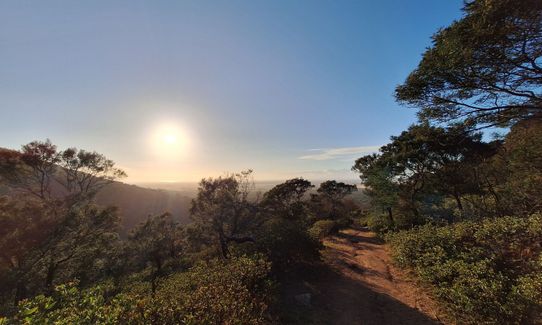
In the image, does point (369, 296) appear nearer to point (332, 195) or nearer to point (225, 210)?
point (225, 210)

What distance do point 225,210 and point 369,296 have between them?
1040 centimetres

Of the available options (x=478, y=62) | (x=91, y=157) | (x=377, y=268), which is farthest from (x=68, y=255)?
(x=478, y=62)

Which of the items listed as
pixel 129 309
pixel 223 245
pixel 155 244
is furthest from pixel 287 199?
pixel 129 309

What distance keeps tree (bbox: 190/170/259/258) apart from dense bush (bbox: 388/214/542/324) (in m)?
9.89

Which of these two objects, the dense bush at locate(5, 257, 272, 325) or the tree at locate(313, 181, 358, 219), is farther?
the tree at locate(313, 181, 358, 219)

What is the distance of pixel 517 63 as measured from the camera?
827 cm

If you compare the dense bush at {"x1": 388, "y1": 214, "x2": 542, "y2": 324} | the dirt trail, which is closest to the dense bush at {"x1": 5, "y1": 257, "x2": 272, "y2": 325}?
the dirt trail

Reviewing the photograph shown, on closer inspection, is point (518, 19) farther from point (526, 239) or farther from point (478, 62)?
point (526, 239)

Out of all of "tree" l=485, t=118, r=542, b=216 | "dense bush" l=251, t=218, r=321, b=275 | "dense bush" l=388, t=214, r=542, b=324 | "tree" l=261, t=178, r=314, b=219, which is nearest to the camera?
"dense bush" l=388, t=214, r=542, b=324

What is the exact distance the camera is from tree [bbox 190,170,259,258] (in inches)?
650

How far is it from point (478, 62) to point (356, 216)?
1625 inches

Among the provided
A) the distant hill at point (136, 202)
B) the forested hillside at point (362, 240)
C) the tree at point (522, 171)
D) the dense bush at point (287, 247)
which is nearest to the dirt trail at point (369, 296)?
the forested hillside at point (362, 240)

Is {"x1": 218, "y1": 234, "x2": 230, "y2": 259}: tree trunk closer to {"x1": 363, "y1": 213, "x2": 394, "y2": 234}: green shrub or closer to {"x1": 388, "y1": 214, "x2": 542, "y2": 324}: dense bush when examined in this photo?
{"x1": 388, "y1": 214, "x2": 542, "y2": 324}: dense bush

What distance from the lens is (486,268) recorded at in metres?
8.05
